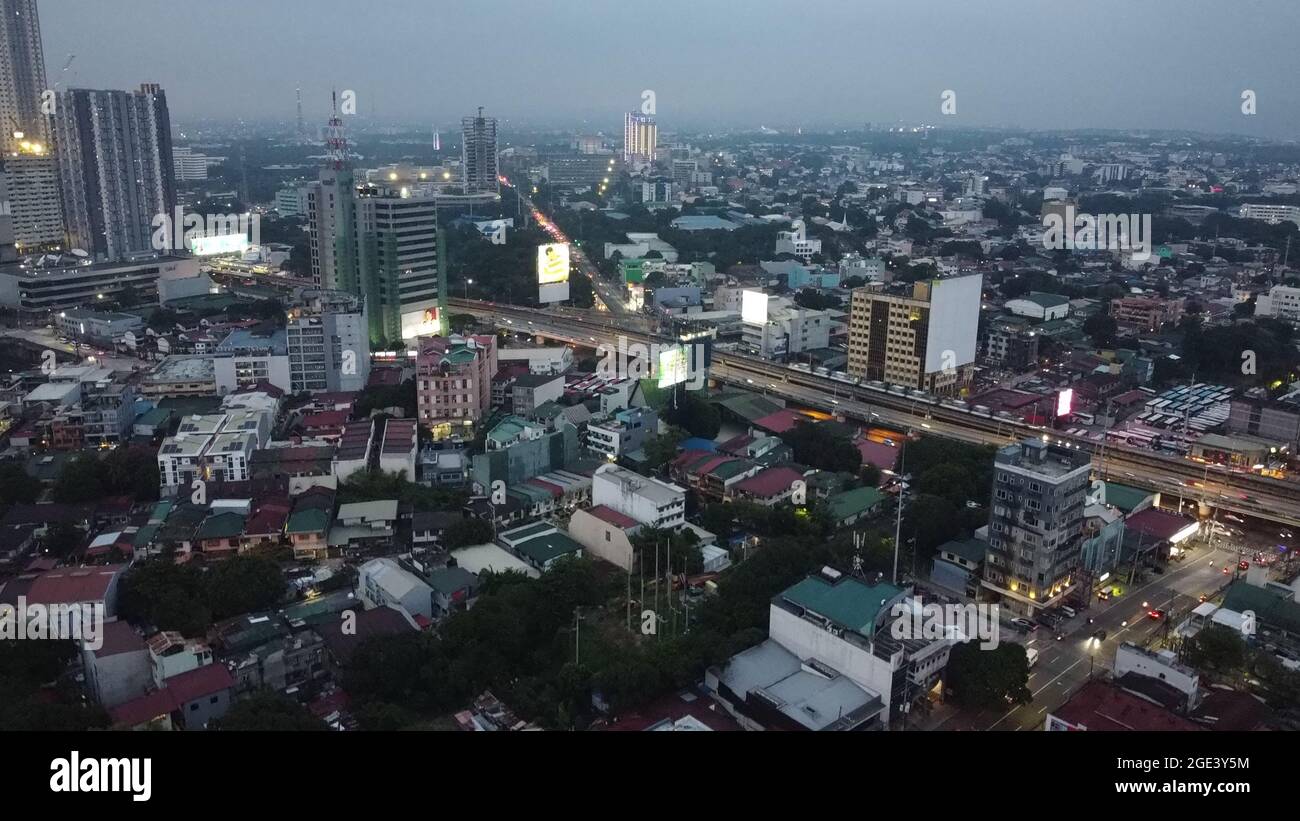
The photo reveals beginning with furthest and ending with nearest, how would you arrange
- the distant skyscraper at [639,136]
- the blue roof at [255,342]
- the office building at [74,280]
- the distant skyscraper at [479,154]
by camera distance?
the distant skyscraper at [639,136]
the distant skyscraper at [479,154]
the office building at [74,280]
the blue roof at [255,342]

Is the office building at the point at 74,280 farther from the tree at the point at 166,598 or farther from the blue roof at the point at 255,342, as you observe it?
the tree at the point at 166,598

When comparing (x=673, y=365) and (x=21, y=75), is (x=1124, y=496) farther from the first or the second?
(x=21, y=75)

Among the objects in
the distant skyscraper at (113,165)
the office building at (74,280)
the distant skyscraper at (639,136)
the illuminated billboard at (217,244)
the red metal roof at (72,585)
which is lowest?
the red metal roof at (72,585)

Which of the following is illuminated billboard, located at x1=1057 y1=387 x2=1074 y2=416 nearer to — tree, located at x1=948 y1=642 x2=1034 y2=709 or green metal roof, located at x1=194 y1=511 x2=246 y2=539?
tree, located at x1=948 y1=642 x2=1034 y2=709

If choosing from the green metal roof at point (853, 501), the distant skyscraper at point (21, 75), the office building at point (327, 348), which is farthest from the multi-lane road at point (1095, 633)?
the distant skyscraper at point (21, 75)

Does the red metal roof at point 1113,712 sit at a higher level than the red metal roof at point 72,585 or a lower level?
lower

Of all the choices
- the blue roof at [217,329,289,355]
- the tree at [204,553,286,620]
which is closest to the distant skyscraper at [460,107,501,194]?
the blue roof at [217,329,289,355]
